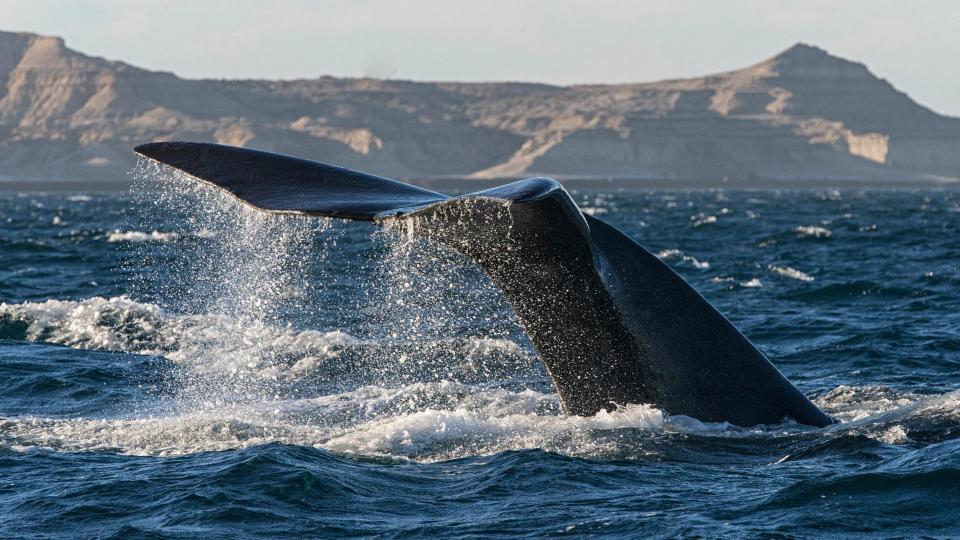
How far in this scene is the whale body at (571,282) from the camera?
6.27m

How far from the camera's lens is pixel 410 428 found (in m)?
8.73

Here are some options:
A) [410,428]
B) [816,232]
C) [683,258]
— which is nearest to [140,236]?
[683,258]

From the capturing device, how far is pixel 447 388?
1038cm

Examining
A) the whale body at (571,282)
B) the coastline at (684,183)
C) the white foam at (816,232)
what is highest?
the whale body at (571,282)

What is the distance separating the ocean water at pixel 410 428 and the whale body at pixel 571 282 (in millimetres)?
164

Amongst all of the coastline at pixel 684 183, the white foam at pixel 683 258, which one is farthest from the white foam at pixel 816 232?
the coastline at pixel 684 183

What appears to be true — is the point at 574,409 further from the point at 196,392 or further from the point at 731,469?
the point at 196,392

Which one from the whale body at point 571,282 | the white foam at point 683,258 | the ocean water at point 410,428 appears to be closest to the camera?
the whale body at point 571,282

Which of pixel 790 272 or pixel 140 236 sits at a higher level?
pixel 790 272

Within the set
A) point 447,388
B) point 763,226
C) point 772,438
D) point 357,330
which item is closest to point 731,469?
point 772,438

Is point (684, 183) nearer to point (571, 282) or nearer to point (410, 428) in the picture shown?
point (410, 428)

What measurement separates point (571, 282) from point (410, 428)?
2.22 meters

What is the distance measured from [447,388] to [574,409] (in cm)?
269

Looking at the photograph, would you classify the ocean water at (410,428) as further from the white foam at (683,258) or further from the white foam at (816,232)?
the white foam at (816,232)
